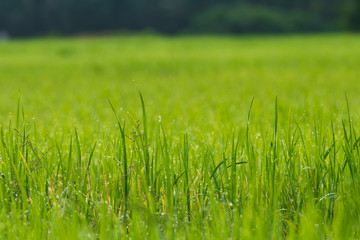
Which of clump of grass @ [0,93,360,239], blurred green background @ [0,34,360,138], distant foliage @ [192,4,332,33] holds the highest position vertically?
distant foliage @ [192,4,332,33]

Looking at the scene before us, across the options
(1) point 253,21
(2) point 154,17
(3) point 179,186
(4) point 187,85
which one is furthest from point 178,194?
(2) point 154,17

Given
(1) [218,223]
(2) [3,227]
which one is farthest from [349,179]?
(2) [3,227]

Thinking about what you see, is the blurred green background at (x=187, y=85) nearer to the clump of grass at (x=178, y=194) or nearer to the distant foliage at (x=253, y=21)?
the clump of grass at (x=178, y=194)

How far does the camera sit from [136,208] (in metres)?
1.53

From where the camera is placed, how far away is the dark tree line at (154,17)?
37.3 m

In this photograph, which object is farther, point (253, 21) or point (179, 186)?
point (253, 21)

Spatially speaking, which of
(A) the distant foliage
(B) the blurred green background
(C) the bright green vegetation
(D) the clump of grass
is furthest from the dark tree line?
(D) the clump of grass

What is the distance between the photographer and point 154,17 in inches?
1634

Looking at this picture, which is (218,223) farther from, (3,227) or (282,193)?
(3,227)

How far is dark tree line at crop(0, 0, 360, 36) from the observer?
37.3m

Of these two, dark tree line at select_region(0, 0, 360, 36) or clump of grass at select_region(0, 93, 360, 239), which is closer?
clump of grass at select_region(0, 93, 360, 239)

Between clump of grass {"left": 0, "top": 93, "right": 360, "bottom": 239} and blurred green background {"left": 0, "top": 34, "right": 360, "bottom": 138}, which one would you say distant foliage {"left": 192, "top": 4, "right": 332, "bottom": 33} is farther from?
clump of grass {"left": 0, "top": 93, "right": 360, "bottom": 239}

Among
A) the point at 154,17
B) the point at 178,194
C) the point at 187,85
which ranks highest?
the point at 154,17

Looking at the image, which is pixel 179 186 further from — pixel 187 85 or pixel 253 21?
pixel 253 21
